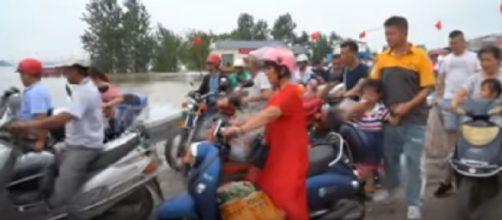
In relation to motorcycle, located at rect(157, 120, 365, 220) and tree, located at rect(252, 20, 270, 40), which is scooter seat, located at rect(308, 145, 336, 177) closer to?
motorcycle, located at rect(157, 120, 365, 220)

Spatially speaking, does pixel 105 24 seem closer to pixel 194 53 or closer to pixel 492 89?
pixel 194 53

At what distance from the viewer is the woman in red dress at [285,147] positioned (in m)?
3.74

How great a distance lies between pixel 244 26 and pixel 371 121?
70550mm

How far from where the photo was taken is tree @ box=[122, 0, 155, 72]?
209ft

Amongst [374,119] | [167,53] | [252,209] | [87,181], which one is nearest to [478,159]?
[374,119]

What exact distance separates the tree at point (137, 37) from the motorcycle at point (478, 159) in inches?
2351

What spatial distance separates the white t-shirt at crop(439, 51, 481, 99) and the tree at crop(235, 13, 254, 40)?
214 ft

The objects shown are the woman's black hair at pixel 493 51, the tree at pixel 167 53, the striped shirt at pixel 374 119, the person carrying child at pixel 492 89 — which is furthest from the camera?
the tree at pixel 167 53

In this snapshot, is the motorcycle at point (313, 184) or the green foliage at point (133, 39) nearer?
the motorcycle at point (313, 184)

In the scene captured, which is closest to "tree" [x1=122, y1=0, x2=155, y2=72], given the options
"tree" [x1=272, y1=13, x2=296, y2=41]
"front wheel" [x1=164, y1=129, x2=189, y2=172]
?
"tree" [x1=272, y1=13, x2=296, y2=41]

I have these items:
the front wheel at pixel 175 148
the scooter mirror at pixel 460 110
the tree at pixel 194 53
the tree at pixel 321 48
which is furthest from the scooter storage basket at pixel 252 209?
the tree at pixel 194 53

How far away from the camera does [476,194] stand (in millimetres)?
5012

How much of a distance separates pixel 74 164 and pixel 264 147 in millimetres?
1612

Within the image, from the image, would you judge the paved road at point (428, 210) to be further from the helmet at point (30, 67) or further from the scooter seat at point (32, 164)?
the helmet at point (30, 67)
